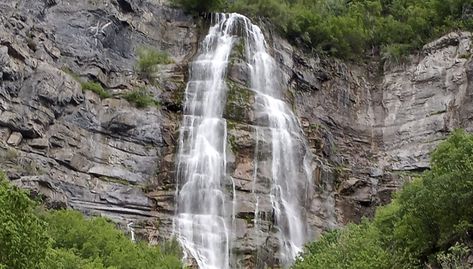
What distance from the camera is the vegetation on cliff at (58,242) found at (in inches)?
607

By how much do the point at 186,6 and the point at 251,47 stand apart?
5814mm

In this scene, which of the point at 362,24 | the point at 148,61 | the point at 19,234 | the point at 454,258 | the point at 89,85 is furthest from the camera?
the point at 362,24

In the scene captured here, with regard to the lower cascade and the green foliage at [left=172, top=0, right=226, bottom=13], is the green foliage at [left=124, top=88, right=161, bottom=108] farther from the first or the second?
the green foliage at [left=172, top=0, right=226, bottom=13]

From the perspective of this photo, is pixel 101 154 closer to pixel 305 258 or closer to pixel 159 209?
pixel 159 209

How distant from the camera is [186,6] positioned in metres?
43.6

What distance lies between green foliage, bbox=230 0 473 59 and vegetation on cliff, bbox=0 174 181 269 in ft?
71.5

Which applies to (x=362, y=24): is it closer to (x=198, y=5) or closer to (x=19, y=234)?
(x=198, y=5)

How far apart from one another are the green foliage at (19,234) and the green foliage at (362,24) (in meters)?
30.6

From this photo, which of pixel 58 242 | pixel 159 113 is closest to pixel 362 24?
pixel 159 113

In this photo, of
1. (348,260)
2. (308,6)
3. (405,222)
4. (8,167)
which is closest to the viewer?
(405,222)

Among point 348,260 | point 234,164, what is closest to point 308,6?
point 234,164

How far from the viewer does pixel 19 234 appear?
15570 mm

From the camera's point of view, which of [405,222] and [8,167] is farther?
[8,167]

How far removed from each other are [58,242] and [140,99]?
14415 millimetres
